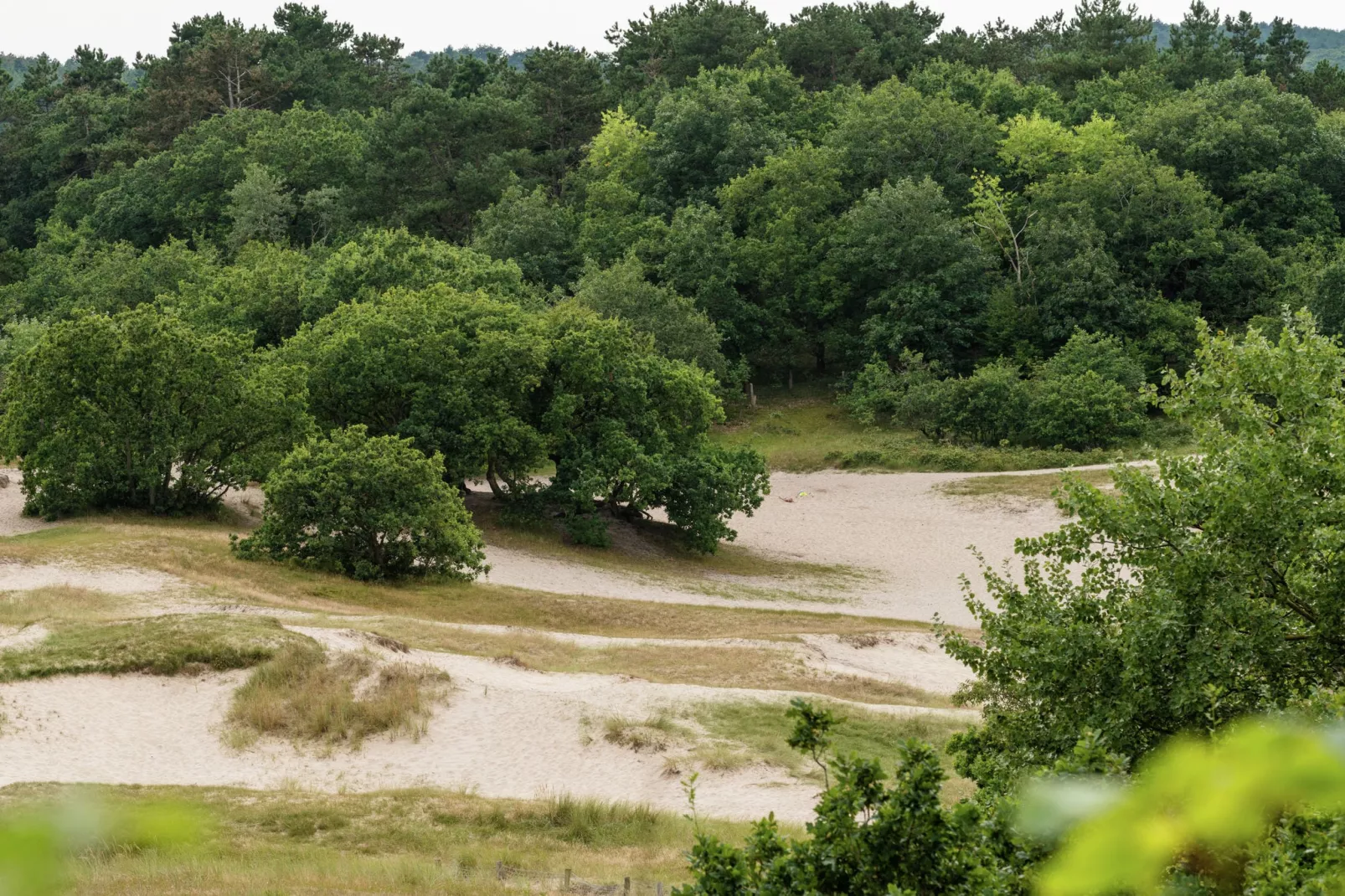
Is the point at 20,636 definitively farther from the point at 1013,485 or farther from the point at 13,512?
the point at 1013,485

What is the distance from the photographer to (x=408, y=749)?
20.3 metres

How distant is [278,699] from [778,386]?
4884 centimetres

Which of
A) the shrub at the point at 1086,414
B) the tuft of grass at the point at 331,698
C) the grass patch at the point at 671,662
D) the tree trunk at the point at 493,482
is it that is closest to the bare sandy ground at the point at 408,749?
the tuft of grass at the point at 331,698

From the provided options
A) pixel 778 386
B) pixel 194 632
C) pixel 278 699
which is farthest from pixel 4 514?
pixel 778 386

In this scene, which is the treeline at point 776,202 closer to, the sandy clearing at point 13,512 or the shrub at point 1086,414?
the shrub at point 1086,414

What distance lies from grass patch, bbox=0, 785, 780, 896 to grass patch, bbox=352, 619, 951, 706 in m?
6.28

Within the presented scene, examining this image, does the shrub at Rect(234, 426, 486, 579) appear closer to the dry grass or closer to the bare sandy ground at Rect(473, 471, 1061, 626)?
the bare sandy ground at Rect(473, 471, 1061, 626)

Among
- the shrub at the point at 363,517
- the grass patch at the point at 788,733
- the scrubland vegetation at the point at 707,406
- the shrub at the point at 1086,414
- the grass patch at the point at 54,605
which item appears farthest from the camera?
the shrub at the point at 1086,414

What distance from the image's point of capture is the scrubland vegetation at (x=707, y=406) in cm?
1165

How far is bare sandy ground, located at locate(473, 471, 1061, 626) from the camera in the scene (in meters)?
35.7

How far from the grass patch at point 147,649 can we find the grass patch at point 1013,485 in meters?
32.0

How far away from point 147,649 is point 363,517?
9.78 metres

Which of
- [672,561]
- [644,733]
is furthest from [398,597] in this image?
[672,561]

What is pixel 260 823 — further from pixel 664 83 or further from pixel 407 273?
pixel 664 83
